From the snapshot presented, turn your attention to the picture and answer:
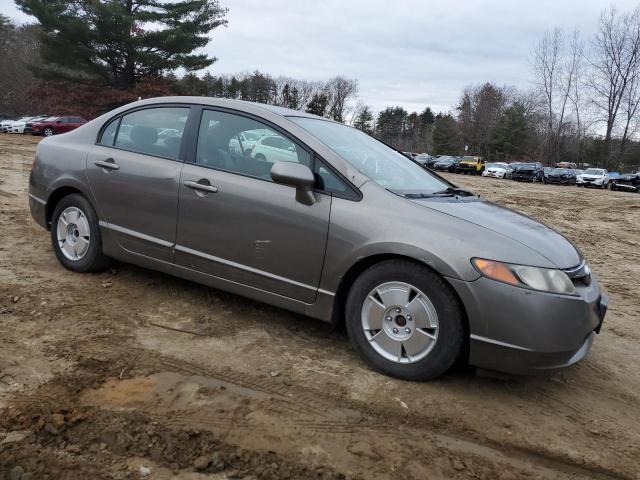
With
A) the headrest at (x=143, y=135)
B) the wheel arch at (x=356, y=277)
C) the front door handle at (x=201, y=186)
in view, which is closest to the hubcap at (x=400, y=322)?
the wheel arch at (x=356, y=277)

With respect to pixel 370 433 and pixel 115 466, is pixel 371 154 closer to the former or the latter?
pixel 370 433

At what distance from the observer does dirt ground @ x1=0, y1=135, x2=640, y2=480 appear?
7.40 ft

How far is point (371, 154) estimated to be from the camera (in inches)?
153

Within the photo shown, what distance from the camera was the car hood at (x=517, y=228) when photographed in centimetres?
300

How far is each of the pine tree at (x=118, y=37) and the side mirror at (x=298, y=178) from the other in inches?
1254

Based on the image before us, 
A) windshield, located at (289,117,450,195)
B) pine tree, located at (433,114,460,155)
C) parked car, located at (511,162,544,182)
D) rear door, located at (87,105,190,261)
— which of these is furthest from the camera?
pine tree, located at (433,114,460,155)

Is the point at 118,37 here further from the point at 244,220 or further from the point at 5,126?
the point at 244,220

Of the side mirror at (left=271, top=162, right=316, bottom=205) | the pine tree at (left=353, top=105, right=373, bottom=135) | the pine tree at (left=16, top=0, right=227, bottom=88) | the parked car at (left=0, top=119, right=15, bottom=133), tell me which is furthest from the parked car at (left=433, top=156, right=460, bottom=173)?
the pine tree at (left=353, top=105, right=373, bottom=135)

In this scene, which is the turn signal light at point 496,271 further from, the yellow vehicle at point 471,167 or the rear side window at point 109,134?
the yellow vehicle at point 471,167

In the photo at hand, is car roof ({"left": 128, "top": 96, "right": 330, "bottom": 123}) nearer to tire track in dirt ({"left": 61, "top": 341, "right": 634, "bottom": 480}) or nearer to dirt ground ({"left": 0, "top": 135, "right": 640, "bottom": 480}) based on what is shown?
dirt ground ({"left": 0, "top": 135, "right": 640, "bottom": 480})

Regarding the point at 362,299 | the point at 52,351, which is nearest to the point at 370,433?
the point at 362,299

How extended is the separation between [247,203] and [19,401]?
67.1 inches

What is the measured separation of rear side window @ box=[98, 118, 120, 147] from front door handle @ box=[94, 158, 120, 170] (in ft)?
0.58

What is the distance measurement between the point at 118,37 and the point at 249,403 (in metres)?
34.4
